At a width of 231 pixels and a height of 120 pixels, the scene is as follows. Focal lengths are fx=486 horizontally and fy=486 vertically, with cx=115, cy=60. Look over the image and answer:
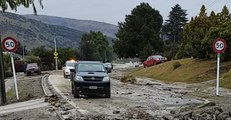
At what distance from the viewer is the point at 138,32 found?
90.2 metres

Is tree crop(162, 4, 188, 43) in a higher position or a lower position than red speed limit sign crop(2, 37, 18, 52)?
higher

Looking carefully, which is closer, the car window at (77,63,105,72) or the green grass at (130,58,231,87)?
the car window at (77,63,105,72)

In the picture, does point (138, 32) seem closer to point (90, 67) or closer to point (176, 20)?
point (176, 20)

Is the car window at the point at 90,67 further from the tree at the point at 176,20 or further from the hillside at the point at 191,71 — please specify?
the tree at the point at 176,20

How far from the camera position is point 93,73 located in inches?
928

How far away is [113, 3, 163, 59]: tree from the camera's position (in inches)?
3499

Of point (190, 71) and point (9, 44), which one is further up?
point (9, 44)

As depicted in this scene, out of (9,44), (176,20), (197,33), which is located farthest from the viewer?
(176,20)

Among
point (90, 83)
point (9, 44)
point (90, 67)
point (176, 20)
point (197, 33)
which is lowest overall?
point (90, 83)

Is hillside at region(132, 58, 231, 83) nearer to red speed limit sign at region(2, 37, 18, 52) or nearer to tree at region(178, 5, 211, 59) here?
tree at region(178, 5, 211, 59)

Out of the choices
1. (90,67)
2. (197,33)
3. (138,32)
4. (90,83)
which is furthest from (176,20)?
(90,83)

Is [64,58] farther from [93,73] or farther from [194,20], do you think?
[93,73]

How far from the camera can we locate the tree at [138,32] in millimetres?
88875

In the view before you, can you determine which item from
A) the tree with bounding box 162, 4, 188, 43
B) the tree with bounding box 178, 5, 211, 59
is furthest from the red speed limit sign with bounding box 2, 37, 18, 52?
the tree with bounding box 162, 4, 188, 43
